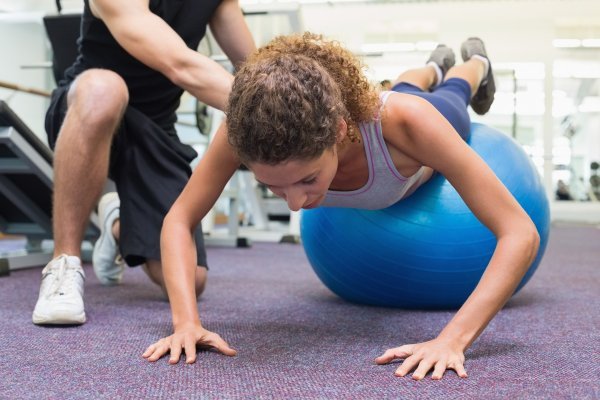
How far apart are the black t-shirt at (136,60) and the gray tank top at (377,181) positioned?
0.67 meters

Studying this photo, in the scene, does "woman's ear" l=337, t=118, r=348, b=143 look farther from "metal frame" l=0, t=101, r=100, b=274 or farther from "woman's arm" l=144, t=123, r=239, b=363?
"metal frame" l=0, t=101, r=100, b=274

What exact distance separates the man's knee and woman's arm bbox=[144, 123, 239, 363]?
1.34 feet

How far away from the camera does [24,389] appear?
942 millimetres

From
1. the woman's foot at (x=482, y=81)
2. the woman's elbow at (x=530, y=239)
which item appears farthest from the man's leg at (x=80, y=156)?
the woman's foot at (x=482, y=81)

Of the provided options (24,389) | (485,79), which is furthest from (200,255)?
(485,79)

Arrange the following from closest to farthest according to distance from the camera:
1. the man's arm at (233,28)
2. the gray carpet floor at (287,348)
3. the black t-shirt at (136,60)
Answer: the gray carpet floor at (287,348) → the black t-shirt at (136,60) → the man's arm at (233,28)

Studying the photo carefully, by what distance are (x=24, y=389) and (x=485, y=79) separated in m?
1.85

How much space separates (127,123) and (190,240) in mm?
614

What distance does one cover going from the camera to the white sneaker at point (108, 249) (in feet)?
6.59

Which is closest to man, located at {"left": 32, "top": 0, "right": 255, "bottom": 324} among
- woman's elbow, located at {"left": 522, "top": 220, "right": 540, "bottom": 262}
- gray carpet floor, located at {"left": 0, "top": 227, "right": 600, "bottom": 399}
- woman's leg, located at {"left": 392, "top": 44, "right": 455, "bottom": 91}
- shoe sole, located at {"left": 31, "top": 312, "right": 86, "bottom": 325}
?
shoe sole, located at {"left": 31, "top": 312, "right": 86, "bottom": 325}

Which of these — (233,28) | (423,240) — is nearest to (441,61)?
(233,28)

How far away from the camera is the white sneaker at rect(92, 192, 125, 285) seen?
2008 mm

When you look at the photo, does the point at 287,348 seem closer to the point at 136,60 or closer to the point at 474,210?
the point at 474,210

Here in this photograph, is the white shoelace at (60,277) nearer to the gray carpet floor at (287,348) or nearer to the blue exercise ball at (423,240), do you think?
the gray carpet floor at (287,348)
